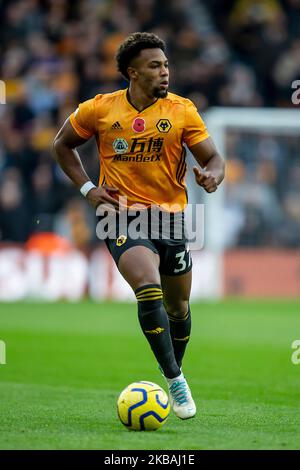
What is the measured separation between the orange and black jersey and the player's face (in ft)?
0.44

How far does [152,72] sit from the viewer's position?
7.38 meters

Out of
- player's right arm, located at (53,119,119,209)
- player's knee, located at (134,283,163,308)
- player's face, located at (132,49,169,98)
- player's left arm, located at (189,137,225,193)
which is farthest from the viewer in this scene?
player's right arm, located at (53,119,119,209)

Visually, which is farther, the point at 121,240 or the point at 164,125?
the point at 164,125

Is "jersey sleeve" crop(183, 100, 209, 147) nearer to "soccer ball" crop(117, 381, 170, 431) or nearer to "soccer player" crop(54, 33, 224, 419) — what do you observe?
"soccer player" crop(54, 33, 224, 419)

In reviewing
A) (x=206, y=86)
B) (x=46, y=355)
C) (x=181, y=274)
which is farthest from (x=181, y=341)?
(x=206, y=86)

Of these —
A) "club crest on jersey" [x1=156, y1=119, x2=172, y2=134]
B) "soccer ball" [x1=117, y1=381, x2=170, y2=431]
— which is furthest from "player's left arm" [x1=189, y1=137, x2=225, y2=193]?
"soccer ball" [x1=117, y1=381, x2=170, y2=431]

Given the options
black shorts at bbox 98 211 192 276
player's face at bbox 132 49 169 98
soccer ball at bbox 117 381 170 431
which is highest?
player's face at bbox 132 49 169 98

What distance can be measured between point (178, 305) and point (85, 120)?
1473mm

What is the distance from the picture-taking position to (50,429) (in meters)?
6.53

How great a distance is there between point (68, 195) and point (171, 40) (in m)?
4.34

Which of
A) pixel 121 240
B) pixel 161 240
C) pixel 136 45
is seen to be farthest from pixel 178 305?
pixel 136 45

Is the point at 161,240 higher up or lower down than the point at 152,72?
lower down

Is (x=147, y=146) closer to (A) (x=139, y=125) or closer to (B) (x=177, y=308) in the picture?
(A) (x=139, y=125)

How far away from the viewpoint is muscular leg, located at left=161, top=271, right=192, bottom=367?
756cm
